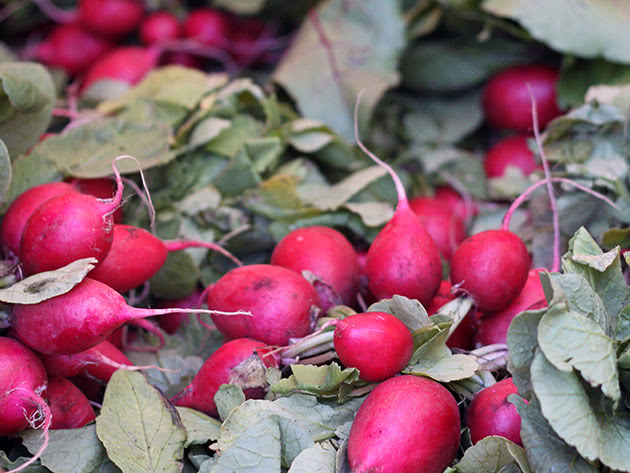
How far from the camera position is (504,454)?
88cm

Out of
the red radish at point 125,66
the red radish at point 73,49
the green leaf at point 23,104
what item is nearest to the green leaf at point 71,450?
the green leaf at point 23,104

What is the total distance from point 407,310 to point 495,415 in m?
0.20

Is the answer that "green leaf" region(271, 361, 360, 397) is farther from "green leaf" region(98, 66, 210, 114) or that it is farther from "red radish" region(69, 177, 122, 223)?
"green leaf" region(98, 66, 210, 114)

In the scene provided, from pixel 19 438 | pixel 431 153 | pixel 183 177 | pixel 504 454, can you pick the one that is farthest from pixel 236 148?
pixel 504 454

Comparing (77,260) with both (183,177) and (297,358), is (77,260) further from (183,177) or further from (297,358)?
(183,177)

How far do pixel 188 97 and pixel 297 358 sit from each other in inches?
35.7

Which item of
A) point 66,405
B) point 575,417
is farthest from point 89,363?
point 575,417

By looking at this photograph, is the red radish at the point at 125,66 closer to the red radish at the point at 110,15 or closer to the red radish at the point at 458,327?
the red radish at the point at 110,15

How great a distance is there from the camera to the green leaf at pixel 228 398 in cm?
103

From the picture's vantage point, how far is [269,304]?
1.12m

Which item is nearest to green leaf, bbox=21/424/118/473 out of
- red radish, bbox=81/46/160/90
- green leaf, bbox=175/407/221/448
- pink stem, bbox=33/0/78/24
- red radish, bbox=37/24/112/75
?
→ green leaf, bbox=175/407/221/448

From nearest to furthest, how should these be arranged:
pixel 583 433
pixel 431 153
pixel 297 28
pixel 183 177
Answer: pixel 583 433, pixel 183 177, pixel 431 153, pixel 297 28

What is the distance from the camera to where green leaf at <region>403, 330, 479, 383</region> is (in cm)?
97

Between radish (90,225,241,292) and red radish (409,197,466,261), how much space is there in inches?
28.1
